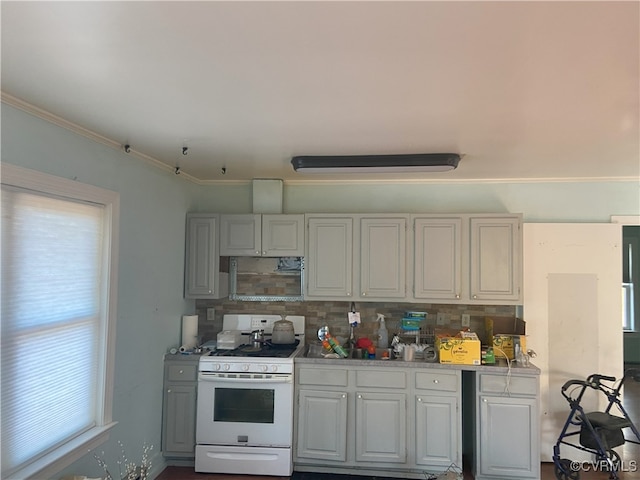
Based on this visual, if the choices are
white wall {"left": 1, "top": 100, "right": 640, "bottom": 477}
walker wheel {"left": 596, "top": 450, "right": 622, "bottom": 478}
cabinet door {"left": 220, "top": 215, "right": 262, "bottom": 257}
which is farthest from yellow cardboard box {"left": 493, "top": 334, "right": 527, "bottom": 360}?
cabinet door {"left": 220, "top": 215, "right": 262, "bottom": 257}

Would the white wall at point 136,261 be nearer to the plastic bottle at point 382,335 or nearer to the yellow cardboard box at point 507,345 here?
the plastic bottle at point 382,335

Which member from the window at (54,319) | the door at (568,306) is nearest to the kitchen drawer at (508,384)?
the door at (568,306)

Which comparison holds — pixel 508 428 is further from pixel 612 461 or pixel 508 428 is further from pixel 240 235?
pixel 240 235

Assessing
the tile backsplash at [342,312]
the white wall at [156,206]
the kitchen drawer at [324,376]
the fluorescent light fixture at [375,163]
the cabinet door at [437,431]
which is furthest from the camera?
the tile backsplash at [342,312]

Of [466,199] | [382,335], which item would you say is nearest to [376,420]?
[382,335]

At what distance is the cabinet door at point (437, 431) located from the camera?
11.9 feet

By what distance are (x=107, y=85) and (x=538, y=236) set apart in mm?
3697

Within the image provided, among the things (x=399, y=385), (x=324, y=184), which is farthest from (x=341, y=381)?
(x=324, y=184)

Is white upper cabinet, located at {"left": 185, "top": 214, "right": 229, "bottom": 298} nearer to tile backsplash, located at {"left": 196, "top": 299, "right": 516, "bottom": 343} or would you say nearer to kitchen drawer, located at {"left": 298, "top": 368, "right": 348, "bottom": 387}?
tile backsplash, located at {"left": 196, "top": 299, "right": 516, "bottom": 343}

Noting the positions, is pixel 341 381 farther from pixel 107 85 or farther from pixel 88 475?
pixel 107 85

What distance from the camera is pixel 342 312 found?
14.3 feet

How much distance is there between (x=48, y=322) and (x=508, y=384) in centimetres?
331

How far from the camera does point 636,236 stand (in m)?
7.26

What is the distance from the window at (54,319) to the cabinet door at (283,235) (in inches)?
57.2
